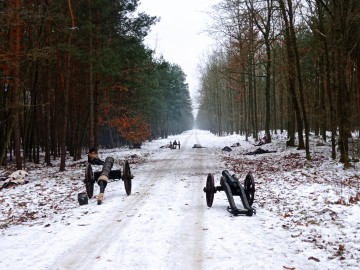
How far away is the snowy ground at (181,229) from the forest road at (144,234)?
0.02 meters

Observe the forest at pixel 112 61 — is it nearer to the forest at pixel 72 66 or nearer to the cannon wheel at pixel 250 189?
the forest at pixel 72 66

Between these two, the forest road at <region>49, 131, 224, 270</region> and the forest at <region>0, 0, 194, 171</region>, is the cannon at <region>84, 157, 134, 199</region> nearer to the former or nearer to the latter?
the forest road at <region>49, 131, 224, 270</region>

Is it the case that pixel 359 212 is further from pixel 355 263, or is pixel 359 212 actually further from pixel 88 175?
pixel 88 175

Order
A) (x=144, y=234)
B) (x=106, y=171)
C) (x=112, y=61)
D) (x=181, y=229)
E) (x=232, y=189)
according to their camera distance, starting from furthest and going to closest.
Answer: (x=112, y=61) < (x=106, y=171) < (x=232, y=189) < (x=181, y=229) < (x=144, y=234)

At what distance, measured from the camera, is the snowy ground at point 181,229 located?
6191 millimetres

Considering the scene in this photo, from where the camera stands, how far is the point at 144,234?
7656 mm

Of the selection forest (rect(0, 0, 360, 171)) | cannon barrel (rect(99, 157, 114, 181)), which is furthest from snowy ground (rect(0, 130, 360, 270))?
forest (rect(0, 0, 360, 171))

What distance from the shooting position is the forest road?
610 centimetres

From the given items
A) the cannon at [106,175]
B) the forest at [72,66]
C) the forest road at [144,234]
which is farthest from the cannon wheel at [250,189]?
the forest at [72,66]

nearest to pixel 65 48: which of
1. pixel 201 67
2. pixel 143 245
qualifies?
pixel 143 245

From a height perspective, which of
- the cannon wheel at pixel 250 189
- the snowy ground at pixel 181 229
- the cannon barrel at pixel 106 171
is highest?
the cannon barrel at pixel 106 171

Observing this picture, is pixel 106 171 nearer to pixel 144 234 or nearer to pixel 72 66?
pixel 144 234

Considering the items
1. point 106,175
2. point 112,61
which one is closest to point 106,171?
point 106,175

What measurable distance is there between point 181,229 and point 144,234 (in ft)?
2.80
